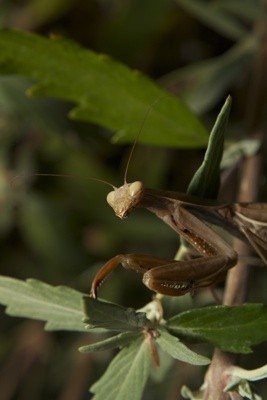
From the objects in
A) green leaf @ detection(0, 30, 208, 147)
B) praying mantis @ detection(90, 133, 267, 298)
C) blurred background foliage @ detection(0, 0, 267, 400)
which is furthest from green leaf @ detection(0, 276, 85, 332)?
blurred background foliage @ detection(0, 0, 267, 400)

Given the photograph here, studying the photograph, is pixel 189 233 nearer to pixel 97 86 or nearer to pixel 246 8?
pixel 97 86

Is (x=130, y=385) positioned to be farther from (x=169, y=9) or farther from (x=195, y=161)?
(x=169, y=9)

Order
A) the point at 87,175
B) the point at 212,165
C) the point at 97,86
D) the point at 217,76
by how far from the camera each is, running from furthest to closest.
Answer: the point at 87,175
the point at 217,76
the point at 97,86
the point at 212,165

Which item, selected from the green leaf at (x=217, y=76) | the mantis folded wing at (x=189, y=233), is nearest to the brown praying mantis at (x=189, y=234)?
the mantis folded wing at (x=189, y=233)

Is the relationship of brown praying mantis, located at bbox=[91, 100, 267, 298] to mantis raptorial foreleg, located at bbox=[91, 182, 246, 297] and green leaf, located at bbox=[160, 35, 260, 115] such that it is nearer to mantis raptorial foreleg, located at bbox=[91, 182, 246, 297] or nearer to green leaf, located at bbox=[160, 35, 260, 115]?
mantis raptorial foreleg, located at bbox=[91, 182, 246, 297]

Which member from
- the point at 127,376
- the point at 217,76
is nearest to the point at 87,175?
the point at 217,76

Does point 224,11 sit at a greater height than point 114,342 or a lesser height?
greater


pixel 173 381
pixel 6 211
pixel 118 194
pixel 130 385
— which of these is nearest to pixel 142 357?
pixel 130 385
